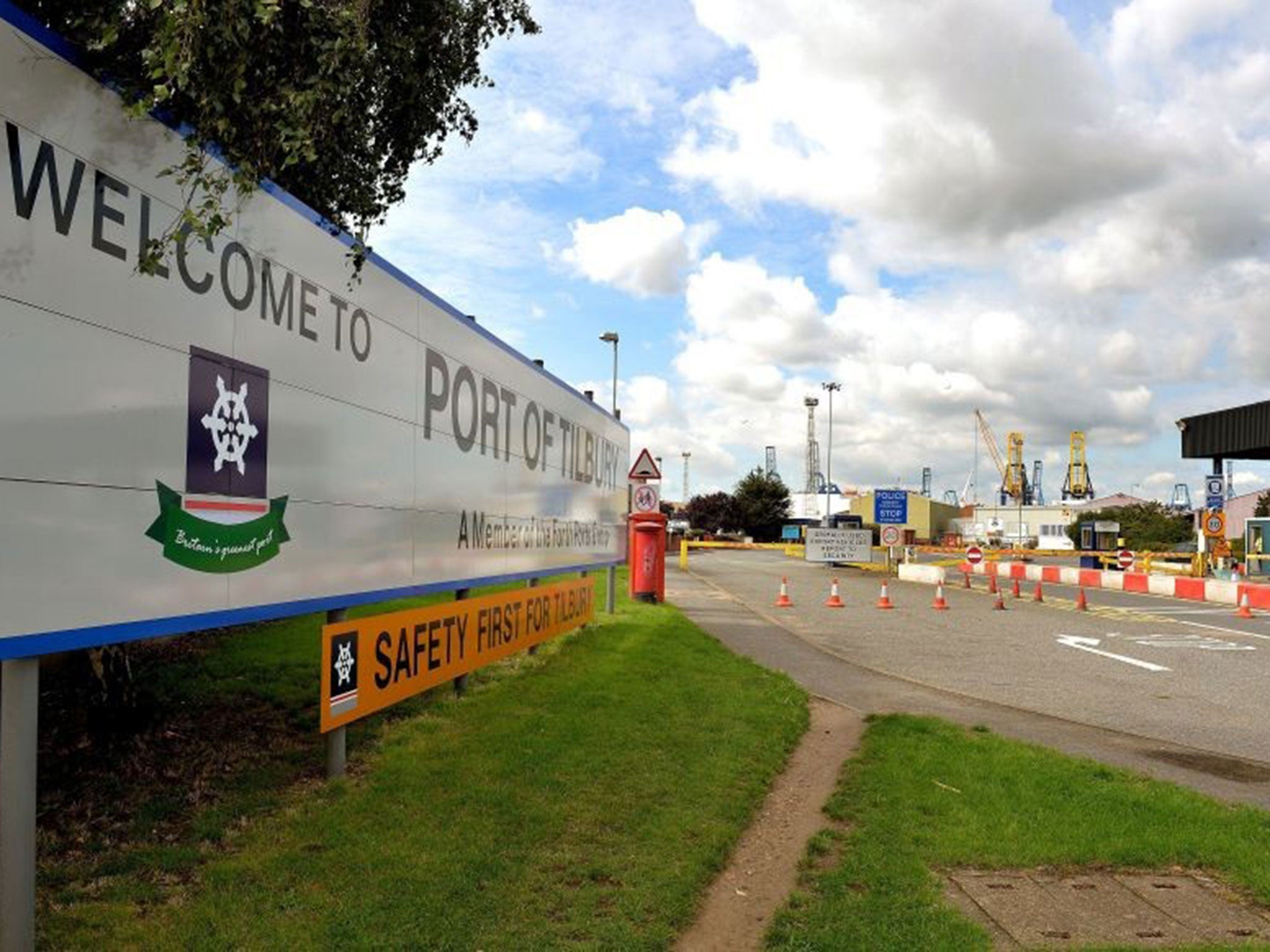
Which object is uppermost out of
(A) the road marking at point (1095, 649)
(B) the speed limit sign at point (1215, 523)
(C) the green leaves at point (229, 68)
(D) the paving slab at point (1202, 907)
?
(C) the green leaves at point (229, 68)

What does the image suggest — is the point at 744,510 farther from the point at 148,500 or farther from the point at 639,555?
the point at 148,500

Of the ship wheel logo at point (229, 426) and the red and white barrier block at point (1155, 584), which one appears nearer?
the ship wheel logo at point (229, 426)

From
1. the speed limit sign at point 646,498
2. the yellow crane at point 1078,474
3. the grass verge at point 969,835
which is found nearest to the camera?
the grass verge at point 969,835

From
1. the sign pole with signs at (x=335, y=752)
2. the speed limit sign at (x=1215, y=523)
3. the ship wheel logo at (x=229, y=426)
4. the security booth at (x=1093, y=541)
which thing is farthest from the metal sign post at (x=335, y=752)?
the security booth at (x=1093, y=541)

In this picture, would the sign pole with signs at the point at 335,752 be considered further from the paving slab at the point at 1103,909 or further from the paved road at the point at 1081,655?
the paved road at the point at 1081,655

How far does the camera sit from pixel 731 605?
74.1ft

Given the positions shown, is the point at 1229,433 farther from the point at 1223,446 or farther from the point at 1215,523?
the point at 1215,523

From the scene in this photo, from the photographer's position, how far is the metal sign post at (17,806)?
12.2 feet

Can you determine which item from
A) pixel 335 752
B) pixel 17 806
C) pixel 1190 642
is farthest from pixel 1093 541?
pixel 17 806

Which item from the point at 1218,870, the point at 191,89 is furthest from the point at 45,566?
the point at 1218,870

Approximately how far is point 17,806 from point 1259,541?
45168 millimetres

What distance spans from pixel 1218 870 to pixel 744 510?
80397 mm

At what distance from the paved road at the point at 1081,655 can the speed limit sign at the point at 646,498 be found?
132 inches

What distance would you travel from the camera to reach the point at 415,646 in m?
7.28
